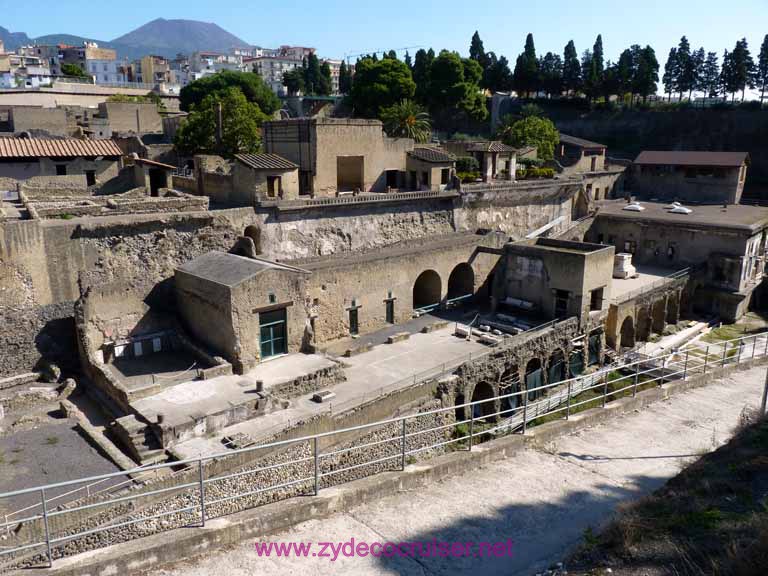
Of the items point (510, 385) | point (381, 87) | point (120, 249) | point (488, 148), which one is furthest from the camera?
point (381, 87)

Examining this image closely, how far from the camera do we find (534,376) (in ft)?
85.8

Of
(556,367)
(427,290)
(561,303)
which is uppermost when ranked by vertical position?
(427,290)

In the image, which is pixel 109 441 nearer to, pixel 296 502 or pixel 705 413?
pixel 296 502

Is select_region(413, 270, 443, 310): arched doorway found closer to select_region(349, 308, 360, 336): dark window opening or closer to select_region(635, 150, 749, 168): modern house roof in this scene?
select_region(349, 308, 360, 336): dark window opening

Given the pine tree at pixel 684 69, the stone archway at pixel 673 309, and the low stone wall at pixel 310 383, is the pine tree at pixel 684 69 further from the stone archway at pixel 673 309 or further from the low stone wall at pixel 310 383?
the low stone wall at pixel 310 383

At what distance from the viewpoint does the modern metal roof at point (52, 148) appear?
30.2m

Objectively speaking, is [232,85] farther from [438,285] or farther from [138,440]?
[138,440]

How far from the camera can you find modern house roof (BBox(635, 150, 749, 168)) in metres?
45.9

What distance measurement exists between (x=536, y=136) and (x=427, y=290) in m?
26.2

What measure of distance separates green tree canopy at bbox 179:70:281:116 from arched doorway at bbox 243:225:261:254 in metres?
42.9

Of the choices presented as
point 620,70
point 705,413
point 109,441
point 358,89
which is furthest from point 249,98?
point 705,413

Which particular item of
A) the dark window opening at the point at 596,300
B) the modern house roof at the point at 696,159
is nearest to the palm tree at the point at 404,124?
the modern house roof at the point at 696,159

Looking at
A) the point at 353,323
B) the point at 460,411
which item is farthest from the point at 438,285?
the point at 460,411

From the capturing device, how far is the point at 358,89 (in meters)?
62.4
